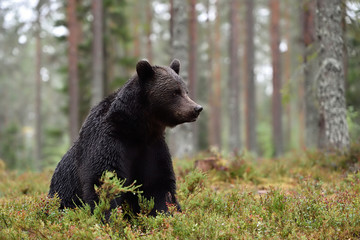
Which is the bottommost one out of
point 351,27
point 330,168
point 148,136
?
point 330,168

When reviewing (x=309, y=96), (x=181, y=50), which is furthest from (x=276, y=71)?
(x=181, y=50)

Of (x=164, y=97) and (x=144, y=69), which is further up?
(x=144, y=69)

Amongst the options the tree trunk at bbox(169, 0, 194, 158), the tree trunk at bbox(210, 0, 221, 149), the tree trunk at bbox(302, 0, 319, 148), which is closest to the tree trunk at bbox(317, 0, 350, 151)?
A: the tree trunk at bbox(169, 0, 194, 158)

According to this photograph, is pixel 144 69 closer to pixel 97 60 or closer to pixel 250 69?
pixel 97 60

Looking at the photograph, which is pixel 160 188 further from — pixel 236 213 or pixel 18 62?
pixel 18 62

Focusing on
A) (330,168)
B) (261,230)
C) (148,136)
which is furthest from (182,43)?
(261,230)

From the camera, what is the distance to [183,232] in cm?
399

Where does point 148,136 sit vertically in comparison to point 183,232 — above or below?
above

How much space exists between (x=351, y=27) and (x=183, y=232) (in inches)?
320

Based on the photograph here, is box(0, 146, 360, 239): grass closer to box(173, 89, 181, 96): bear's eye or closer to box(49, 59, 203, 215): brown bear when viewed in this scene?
box(49, 59, 203, 215): brown bear

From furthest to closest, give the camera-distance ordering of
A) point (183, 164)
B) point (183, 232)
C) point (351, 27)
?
point (351, 27) → point (183, 164) → point (183, 232)

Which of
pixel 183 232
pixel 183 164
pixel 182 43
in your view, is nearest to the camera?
pixel 183 232

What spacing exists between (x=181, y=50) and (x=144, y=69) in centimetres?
793

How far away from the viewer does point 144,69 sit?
470 centimetres
